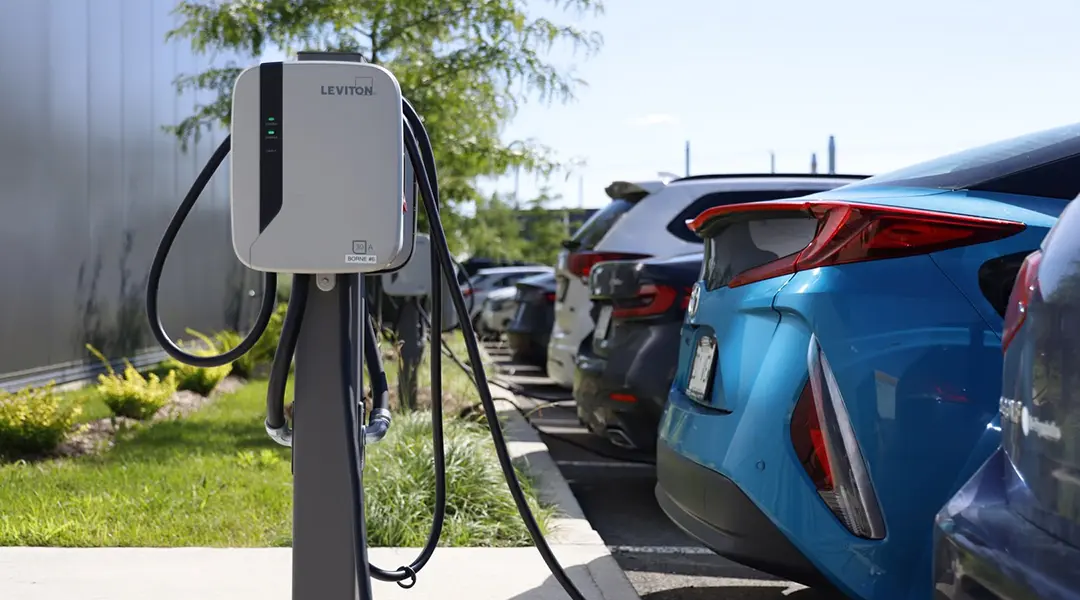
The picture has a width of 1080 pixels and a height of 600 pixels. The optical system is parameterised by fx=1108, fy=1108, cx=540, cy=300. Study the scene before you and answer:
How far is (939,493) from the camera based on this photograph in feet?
9.48

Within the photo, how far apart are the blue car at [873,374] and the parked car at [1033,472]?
2.30 feet

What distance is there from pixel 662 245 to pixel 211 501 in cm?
317

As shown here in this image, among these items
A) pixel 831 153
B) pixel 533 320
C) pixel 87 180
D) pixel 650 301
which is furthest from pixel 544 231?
pixel 650 301

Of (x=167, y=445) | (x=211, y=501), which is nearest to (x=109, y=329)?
(x=167, y=445)

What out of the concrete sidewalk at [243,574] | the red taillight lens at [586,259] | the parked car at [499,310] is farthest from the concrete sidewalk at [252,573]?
the parked car at [499,310]

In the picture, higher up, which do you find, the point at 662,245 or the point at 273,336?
the point at 662,245

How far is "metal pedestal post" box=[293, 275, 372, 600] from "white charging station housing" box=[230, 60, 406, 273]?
0.21 m

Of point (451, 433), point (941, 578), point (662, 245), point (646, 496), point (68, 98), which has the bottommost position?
point (646, 496)

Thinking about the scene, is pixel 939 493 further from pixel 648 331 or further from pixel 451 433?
pixel 451 433

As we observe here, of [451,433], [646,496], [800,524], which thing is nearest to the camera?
[800,524]

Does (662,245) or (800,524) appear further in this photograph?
(662,245)

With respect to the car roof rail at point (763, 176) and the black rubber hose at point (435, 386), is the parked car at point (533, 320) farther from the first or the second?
the black rubber hose at point (435, 386)

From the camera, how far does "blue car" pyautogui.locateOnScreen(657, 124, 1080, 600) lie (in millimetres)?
2902

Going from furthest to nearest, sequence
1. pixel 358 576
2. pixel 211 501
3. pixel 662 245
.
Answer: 1. pixel 662 245
2. pixel 211 501
3. pixel 358 576
